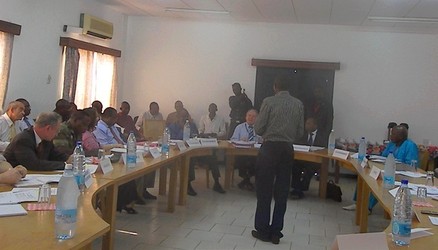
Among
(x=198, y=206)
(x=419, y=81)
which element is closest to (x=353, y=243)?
(x=198, y=206)

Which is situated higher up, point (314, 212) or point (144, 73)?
point (144, 73)

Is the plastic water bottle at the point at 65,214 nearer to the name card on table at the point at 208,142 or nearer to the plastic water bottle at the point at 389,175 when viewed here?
the plastic water bottle at the point at 389,175

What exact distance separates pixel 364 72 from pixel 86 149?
550 cm

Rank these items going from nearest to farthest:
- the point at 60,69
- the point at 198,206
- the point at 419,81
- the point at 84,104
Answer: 1. the point at 198,206
2. the point at 60,69
3. the point at 84,104
4. the point at 419,81

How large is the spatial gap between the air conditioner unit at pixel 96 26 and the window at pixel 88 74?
0.68ft

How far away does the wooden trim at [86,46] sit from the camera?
6.54 meters

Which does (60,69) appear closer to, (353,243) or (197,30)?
(197,30)

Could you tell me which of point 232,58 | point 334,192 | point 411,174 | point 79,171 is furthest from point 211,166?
point 79,171

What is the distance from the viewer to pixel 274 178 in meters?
4.11

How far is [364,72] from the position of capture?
8047 millimetres

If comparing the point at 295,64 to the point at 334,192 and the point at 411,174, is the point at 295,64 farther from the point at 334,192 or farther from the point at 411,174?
the point at 411,174

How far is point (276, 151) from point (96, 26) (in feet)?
14.4

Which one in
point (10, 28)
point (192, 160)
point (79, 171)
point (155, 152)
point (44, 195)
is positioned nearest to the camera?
point (44, 195)

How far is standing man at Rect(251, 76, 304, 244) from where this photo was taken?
401 centimetres
